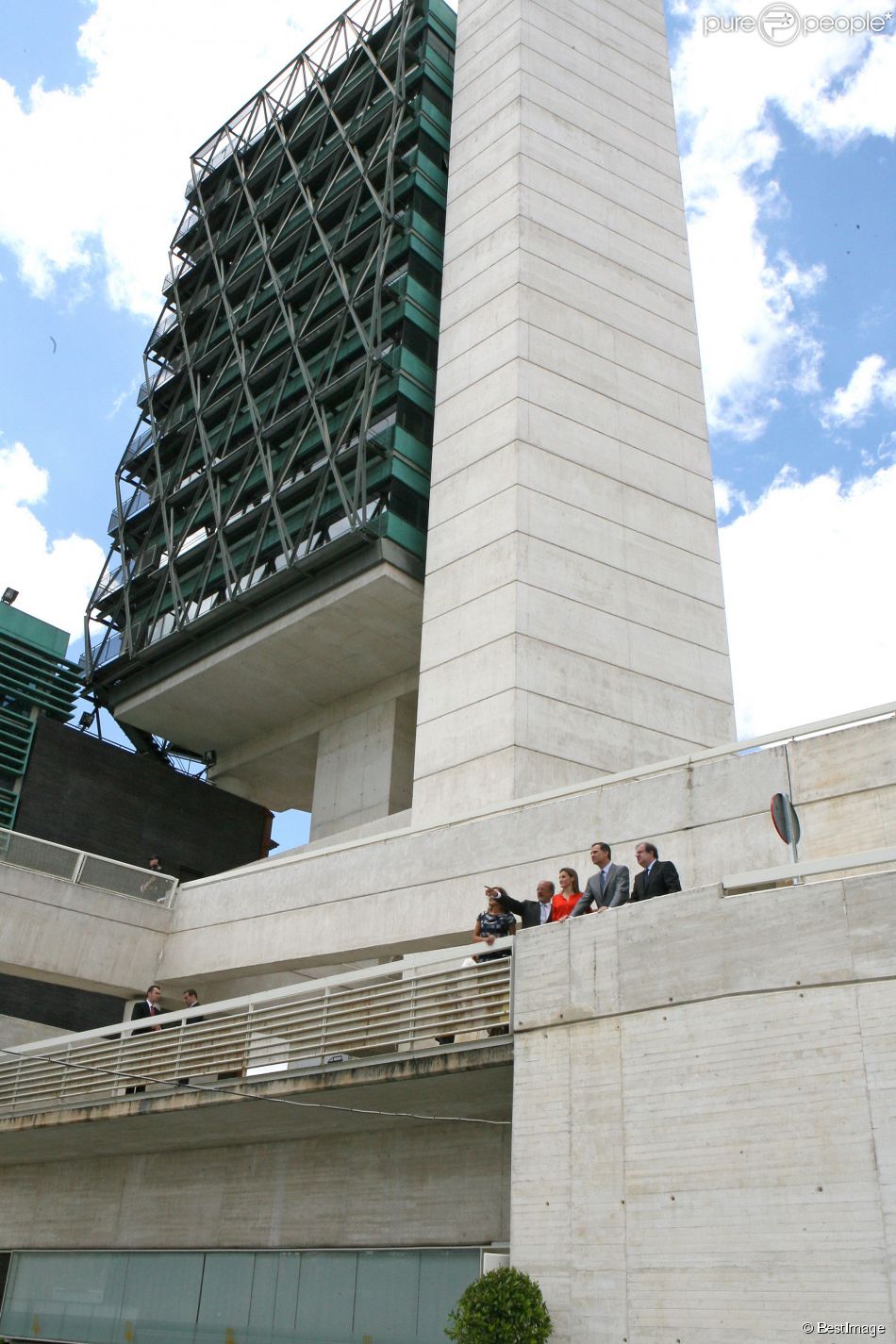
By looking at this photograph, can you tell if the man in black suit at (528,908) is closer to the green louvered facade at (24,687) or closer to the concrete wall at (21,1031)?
the concrete wall at (21,1031)

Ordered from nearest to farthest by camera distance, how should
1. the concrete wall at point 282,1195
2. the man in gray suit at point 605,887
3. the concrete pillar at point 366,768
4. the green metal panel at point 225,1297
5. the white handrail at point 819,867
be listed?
the white handrail at point 819,867
the man in gray suit at point 605,887
the concrete wall at point 282,1195
the green metal panel at point 225,1297
the concrete pillar at point 366,768

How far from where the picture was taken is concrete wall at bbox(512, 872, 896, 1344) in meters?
10.8

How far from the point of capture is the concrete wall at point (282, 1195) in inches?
637

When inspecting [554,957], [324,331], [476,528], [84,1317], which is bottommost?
[84,1317]

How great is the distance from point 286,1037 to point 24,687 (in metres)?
23.1

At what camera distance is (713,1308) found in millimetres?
11000

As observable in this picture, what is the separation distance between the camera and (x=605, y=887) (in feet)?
46.4

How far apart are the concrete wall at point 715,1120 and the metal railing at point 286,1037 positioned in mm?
1505

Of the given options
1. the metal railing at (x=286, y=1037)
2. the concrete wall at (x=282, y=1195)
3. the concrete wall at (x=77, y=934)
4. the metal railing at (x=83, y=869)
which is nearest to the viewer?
the metal railing at (x=286, y=1037)

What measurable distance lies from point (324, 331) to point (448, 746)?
18.2m

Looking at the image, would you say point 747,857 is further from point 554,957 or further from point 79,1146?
point 79,1146

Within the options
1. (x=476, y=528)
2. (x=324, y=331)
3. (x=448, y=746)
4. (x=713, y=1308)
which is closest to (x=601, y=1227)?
(x=713, y=1308)

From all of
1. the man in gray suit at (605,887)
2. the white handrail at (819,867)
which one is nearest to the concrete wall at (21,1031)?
the man in gray suit at (605,887)

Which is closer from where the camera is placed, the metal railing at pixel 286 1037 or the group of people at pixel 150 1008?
the metal railing at pixel 286 1037
